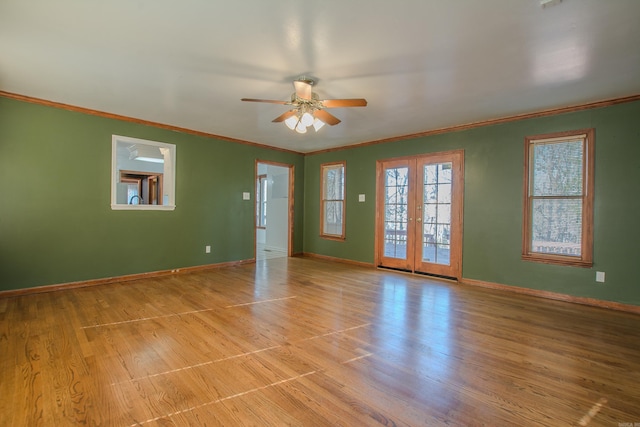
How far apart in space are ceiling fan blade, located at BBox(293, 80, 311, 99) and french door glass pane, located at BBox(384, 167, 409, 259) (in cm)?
301

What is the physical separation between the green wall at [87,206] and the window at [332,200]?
2047mm

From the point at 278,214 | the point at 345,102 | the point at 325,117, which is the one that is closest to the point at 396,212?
the point at 325,117

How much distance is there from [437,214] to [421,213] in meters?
0.27

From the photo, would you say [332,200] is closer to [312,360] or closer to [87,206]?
[87,206]

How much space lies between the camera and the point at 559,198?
4.01 m

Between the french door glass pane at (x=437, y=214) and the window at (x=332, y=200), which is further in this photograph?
the window at (x=332, y=200)

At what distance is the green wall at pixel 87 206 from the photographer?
151 inches

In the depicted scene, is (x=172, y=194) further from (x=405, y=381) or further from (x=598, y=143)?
(x=598, y=143)

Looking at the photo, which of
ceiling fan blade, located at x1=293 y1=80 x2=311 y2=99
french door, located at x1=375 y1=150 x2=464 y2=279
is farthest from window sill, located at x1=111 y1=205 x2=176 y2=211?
french door, located at x1=375 y1=150 x2=464 y2=279

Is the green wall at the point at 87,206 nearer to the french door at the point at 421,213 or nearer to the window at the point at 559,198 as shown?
the french door at the point at 421,213

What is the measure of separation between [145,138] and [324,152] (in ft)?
11.6

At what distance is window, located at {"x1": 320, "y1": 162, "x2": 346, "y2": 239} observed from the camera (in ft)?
21.9

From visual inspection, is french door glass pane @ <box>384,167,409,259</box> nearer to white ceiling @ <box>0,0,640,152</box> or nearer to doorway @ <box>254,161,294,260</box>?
white ceiling @ <box>0,0,640,152</box>

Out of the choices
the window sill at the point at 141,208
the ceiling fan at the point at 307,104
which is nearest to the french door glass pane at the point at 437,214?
the ceiling fan at the point at 307,104
